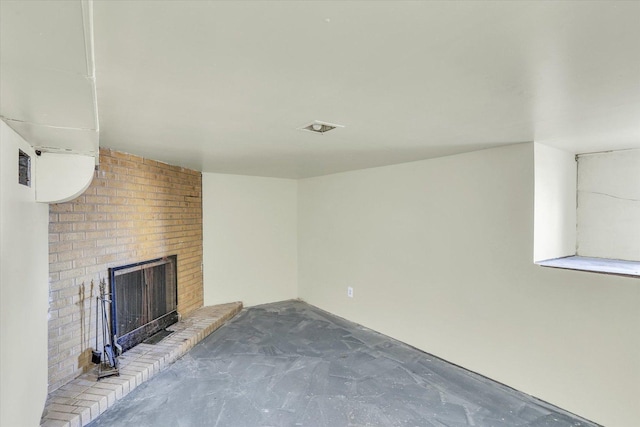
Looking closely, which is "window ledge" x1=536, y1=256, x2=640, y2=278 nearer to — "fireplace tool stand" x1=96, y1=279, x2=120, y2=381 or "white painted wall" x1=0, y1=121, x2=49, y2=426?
"white painted wall" x1=0, y1=121, x2=49, y2=426

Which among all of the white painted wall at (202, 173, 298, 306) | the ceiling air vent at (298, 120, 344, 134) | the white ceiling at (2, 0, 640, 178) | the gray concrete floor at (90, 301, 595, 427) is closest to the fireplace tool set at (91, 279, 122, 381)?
the gray concrete floor at (90, 301, 595, 427)

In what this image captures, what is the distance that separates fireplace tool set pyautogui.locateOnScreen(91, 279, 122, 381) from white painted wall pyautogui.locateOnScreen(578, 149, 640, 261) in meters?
4.03

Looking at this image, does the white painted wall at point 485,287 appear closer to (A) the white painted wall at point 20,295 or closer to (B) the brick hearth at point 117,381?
(B) the brick hearth at point 117,381

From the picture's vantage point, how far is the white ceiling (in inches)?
34.3

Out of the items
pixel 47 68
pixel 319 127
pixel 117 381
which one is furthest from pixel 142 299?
pixel 47 68

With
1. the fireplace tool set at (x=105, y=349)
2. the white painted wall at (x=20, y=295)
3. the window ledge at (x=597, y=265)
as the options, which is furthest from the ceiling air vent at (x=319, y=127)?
the fireplace tool set at (x=105, y=349)

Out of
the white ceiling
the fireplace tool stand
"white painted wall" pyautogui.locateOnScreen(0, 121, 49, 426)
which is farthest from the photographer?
the fireplace tool stand

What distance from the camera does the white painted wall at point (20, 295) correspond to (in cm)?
132

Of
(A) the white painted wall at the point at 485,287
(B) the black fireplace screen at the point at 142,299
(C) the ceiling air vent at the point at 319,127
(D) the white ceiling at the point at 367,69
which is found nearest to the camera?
(D) the white ceiling at the point at 367,69

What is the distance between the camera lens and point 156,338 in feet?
10.6

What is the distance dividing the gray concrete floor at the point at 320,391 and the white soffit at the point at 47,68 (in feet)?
6.31

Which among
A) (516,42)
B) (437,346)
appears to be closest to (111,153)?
(516,42)

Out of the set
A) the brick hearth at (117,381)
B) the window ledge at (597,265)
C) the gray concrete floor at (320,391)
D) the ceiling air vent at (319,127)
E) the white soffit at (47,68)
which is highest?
the ceiling air vent at (319,127)

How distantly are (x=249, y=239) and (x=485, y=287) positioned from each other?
3.14m
